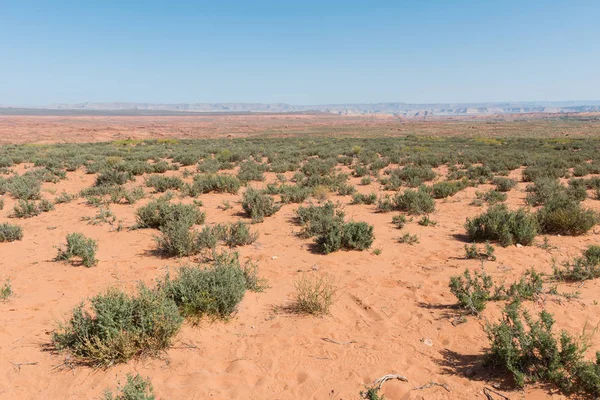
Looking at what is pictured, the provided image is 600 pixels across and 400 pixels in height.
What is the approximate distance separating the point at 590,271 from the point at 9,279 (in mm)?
8333

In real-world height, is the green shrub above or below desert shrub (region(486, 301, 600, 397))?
below

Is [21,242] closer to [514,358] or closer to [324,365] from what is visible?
Result: [324,365]

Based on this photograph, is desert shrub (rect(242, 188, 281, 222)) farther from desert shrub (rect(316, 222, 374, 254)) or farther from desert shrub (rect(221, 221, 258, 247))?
Result: desert shrub (rect(316, 222, 374, 254))

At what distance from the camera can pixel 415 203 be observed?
8.75 meters

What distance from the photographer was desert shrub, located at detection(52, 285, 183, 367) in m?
3.31

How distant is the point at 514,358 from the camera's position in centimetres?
309

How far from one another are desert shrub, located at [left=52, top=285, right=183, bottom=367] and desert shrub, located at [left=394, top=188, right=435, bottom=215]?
6.64 m

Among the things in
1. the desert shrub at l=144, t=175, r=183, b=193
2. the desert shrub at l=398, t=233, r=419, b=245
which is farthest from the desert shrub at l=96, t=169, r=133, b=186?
the desert shrub at l=398, t=233, r=419, b=245

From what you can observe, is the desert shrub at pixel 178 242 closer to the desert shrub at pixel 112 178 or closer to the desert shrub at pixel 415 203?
the desert shrub at pixel 415 203

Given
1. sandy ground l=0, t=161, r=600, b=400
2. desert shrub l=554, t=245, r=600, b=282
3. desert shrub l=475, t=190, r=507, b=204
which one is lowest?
Result: sandy ground l=0, t=161, r=600, b=400

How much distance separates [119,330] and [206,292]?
962 mm

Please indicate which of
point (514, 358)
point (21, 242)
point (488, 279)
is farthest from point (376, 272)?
point (21, 242)

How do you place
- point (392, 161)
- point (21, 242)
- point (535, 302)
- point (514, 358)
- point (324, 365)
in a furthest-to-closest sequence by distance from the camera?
point (392, 161)
point (21, 242)
point (535, 302)
point (324, 365)
point (514, 358)

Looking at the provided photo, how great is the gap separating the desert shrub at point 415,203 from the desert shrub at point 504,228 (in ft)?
5.80
